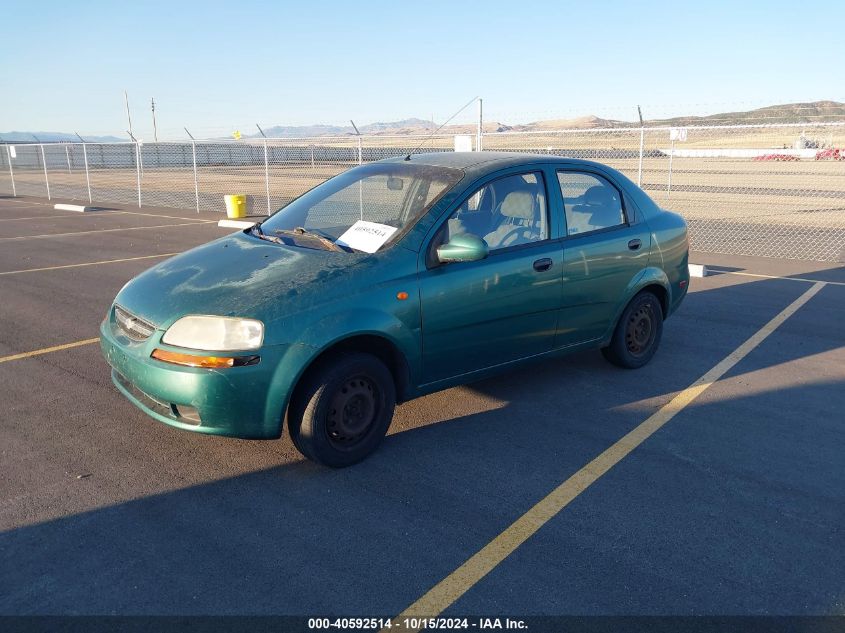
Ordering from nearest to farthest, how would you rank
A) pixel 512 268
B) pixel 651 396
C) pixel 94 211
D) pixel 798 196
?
pixel 512 268 < pixel 651 396 < pixel 94 211 < pixel 798 196

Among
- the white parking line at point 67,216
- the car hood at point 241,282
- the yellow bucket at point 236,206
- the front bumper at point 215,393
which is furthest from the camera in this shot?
the white parking line at point 67,216

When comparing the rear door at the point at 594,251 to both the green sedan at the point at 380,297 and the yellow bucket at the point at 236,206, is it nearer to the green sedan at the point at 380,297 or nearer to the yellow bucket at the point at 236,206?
the green sedan at the point at 380,297

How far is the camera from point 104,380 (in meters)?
5.28

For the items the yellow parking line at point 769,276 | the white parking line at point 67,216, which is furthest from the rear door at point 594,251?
the white parking line at point 67,216

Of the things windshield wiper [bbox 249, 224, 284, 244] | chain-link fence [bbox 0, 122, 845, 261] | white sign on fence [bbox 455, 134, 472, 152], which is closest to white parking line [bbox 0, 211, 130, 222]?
chain-link fence [bbox 0, 122, 845, 261]

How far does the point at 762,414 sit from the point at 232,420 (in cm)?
349

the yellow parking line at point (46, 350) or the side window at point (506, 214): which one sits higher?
the side window at point (506, 214)

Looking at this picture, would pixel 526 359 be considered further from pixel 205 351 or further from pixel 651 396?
pixel 205 351

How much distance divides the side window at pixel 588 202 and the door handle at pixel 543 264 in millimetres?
347

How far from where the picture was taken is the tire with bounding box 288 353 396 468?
3742mm

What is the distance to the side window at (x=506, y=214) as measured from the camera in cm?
444

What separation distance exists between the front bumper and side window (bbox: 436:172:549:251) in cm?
144

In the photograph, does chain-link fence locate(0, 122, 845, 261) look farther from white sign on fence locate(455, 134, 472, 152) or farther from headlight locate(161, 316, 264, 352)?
headlight locate(161, 316, 264, 352)


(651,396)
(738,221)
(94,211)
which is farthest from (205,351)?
(94,211)
